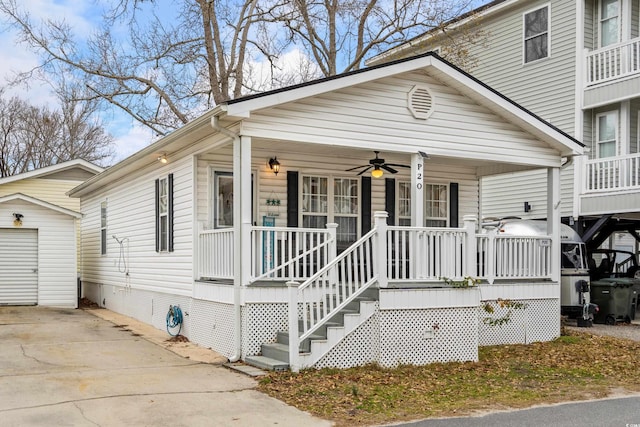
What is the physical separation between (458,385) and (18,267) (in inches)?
564

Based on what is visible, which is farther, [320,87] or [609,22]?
[609,22]

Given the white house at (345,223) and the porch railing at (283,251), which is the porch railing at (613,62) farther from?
the porch railing at (283,251)

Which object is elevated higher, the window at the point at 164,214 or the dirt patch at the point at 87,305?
the window at the point at 164,214

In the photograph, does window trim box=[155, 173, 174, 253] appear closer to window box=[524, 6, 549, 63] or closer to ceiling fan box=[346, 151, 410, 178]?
ceiling fan box=[346, 151, 410, 178]

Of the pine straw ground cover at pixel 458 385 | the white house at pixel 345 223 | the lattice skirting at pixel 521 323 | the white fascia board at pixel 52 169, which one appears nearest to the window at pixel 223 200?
the white house at pixel 345 223

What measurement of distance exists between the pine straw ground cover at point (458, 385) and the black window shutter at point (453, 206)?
3.92m

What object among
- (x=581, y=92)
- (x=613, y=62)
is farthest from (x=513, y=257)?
(x=613, y=62)

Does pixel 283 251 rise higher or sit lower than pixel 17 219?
lower

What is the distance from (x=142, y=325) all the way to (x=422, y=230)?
7.32 metres

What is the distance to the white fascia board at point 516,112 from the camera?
37.6 ft

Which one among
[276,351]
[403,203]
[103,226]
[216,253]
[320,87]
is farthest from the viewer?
[103,226]

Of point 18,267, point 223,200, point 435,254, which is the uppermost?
point 223,200

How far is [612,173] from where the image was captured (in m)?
17.1

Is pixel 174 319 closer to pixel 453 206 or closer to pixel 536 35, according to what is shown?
pixel 453 206
